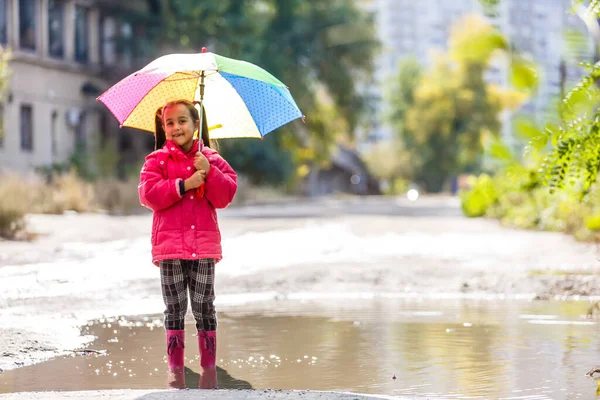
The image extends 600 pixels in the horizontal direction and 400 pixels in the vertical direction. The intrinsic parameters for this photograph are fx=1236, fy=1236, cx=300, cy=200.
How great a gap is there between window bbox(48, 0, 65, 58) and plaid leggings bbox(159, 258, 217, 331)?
36.9m

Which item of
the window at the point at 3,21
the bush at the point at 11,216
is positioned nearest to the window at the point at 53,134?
the window at the point at 3,21

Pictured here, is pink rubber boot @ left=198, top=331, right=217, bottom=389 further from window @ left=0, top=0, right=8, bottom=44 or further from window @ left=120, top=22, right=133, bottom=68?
window @ left=120, top=22, right=133, bottom=68

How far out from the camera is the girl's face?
270 inches

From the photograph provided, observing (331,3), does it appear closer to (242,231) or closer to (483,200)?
(483,200)

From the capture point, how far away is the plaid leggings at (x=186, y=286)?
6.86 meters

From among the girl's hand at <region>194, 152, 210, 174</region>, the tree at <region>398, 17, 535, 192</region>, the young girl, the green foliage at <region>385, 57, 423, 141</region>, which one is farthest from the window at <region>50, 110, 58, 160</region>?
the green foliage at <region>385, 57, 423, 141</region>

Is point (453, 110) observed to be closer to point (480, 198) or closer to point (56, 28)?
point (56, 28)

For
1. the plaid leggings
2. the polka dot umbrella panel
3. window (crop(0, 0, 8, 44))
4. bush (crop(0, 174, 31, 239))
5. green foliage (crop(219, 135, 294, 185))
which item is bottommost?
the plaid leggings

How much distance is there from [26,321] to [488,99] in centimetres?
8392

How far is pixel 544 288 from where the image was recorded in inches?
491

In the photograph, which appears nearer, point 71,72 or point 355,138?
point 71,72

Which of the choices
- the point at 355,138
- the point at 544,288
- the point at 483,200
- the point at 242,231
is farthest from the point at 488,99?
the point at 544,288

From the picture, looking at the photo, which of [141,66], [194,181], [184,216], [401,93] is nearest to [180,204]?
[184,216]

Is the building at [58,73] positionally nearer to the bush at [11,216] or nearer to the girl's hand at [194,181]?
the bush at [11,216]
